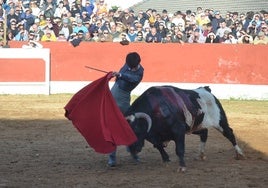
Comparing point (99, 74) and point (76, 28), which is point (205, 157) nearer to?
point (99, 74)

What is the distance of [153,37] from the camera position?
53.3 feet

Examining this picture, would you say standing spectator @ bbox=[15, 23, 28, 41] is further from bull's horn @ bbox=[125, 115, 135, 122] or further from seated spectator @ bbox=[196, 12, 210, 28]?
bull's horn @ bbox=[125, 115, 135, 122]

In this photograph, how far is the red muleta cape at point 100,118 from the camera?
6395mm

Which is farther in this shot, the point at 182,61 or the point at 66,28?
the point at 66,28

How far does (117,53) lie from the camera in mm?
15750

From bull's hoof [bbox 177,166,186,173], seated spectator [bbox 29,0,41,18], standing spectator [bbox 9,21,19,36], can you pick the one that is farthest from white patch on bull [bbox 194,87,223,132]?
seated spectator [bbox 29,0,41,18]

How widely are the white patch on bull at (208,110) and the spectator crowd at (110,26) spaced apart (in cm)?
868

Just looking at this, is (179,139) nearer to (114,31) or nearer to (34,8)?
(114,31)

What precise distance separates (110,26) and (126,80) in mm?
10246

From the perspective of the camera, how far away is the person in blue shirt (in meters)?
6.62

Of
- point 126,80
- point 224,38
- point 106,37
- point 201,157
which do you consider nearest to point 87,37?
point 106,37

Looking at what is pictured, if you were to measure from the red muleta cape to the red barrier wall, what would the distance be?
29.4ft

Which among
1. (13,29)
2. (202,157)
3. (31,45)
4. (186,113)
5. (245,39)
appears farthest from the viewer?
(245,39)

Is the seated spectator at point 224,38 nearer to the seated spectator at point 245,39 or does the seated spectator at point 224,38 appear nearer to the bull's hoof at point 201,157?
the seated spectator at point 245,39
